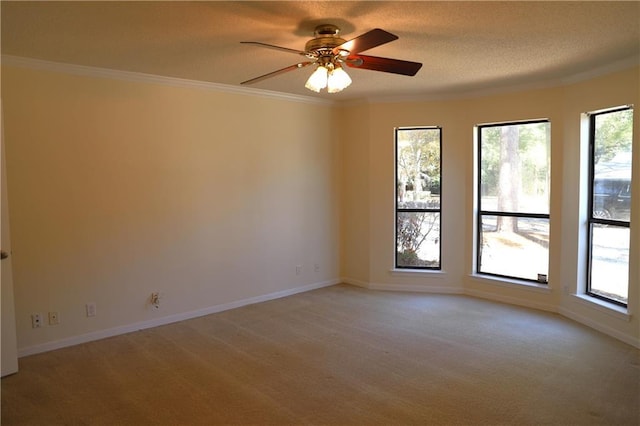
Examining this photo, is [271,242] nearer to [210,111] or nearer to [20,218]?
[210,111]

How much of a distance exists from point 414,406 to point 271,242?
2.95m

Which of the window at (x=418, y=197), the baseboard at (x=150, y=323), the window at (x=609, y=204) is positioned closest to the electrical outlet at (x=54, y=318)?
the baseboard at (x=150, y=323)

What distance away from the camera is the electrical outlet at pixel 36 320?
3.87m

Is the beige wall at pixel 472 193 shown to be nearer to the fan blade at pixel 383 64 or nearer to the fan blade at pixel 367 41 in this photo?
the fan blade at pixel 383 64

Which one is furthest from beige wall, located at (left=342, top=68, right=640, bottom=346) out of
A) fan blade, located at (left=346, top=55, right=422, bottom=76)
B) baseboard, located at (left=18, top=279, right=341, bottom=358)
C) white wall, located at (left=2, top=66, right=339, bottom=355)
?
fan blade, located at (left=346, top=55, right=422, bottom=76)

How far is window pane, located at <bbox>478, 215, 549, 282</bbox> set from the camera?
511 centimetres

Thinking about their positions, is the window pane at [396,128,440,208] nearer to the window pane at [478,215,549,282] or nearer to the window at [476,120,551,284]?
the window at [476,120,551,284]

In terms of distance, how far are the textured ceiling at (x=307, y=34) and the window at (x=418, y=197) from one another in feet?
4.42

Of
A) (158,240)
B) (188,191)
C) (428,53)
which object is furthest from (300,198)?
(428,53)

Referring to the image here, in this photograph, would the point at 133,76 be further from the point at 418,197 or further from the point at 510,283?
the point at 510,283

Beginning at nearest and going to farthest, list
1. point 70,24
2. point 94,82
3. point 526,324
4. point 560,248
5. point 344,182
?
point 70,24
point 94,82
point 526,324
point 560,248
point 344,182

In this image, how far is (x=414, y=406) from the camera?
296cm

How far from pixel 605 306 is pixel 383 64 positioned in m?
3.16

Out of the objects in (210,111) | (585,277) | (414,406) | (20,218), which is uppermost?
(210,111)
